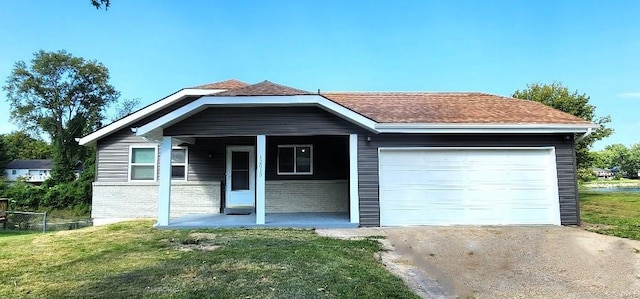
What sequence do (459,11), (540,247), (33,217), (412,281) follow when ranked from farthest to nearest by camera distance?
(459,11) → (33,217) → (540,247) → (412,281)

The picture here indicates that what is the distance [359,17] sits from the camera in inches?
696

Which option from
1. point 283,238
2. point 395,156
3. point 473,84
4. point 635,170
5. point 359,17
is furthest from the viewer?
point 635,170

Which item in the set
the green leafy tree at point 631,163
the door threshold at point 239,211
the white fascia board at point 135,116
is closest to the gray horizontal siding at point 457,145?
the door threshold at point 239,211

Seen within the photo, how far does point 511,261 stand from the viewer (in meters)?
5.73

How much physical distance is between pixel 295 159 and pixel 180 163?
13.1 feet

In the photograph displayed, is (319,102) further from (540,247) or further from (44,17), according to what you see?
(44,17)

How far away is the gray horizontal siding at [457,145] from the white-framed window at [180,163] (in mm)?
6337

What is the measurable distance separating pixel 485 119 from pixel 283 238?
6097mm

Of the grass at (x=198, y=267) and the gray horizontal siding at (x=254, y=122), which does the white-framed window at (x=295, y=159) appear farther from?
the grass at (x=198, y=267)

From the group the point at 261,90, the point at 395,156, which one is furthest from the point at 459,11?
the point at 261,90

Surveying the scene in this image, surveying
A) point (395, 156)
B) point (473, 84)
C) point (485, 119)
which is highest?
point (473, 84)

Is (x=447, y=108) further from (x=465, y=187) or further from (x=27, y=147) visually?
(x=27, y=147)

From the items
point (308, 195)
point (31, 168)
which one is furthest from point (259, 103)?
point (31, 168)

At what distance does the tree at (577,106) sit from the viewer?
21.0m
